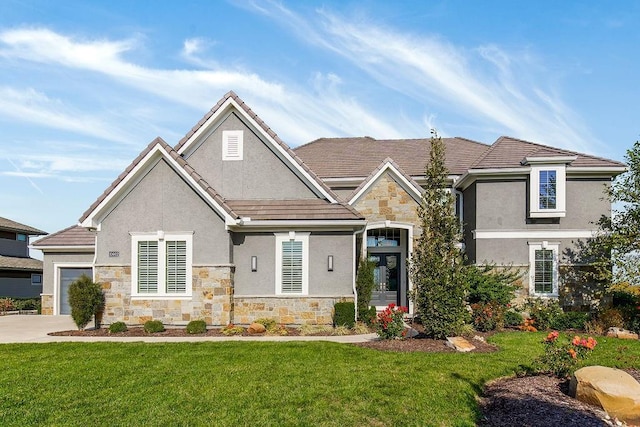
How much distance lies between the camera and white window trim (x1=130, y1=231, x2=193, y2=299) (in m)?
15.5

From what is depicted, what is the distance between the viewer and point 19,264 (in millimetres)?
31047

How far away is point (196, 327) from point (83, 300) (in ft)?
12.2

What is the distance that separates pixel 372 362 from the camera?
10156 millimetres

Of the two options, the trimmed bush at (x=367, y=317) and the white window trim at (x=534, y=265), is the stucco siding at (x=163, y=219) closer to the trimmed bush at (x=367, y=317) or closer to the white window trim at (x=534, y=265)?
the trimmed bush at (x=367, y=317)

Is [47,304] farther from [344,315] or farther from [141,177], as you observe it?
[344,315]

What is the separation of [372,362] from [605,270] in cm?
1148

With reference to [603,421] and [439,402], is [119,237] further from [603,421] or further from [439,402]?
[603,421]

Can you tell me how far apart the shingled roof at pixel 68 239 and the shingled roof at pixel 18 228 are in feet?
34.9

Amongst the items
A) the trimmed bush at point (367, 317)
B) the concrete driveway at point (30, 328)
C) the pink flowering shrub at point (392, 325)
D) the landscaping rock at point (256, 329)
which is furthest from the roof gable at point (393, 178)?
the concrete driveway at point (30, 328)


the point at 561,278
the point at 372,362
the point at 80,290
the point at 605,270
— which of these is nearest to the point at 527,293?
the point at 561,278

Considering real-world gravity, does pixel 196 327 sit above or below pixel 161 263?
below

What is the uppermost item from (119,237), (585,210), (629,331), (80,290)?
(585,210)

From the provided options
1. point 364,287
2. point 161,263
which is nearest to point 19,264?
point 161,263

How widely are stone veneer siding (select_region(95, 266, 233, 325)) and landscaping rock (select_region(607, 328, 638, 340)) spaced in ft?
39.9
